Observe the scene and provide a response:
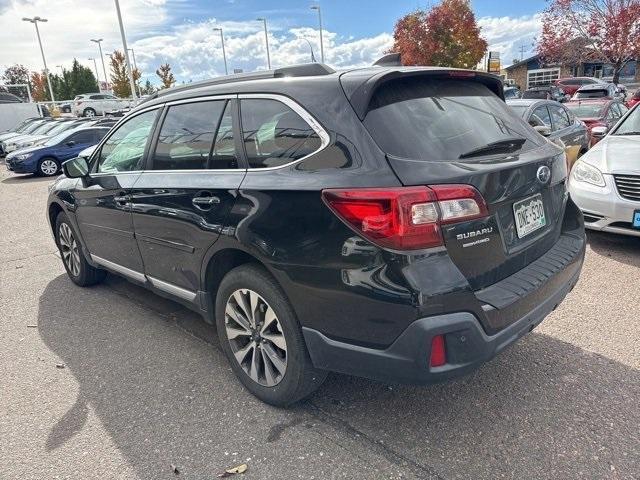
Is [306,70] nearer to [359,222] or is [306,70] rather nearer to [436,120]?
[436,120]

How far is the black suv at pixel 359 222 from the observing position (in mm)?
2064

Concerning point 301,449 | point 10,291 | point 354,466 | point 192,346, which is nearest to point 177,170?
point 192,346

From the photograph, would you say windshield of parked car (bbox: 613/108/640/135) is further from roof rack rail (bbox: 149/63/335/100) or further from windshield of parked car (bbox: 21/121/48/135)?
windshield of parked car (bbox: 21/121/48/135)

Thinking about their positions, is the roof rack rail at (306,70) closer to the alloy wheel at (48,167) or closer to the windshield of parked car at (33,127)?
the alloy wheel at (48,167)

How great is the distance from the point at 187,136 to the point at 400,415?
84.6 inches

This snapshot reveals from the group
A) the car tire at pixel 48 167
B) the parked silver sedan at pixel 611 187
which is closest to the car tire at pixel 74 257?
the parked silver sedan at pixel 611 187

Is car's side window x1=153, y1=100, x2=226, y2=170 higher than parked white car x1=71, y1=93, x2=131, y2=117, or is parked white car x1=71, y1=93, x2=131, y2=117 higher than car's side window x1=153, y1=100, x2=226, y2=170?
parked white car x1=71, y1=93, x2=131, y2=117

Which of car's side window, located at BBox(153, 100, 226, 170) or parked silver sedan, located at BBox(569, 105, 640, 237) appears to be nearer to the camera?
car's side window, located at BBox(153, 100, 226, 170)

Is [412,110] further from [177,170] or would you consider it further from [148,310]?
[148,310]

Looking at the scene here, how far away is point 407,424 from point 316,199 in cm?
130

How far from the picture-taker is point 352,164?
2170 mm

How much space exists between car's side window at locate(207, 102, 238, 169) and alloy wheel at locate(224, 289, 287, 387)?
2.44 feet

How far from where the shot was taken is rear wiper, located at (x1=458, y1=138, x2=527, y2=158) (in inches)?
92.2

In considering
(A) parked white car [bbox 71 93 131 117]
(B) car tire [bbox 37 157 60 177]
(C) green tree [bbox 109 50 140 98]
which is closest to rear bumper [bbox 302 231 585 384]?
(B) car tire [bbox 37 157 60 177]
